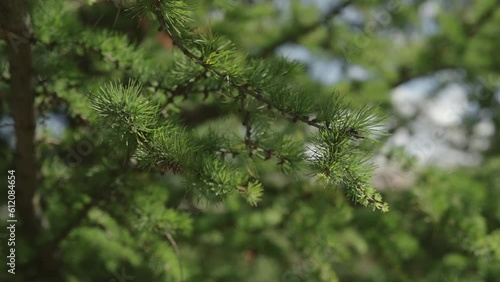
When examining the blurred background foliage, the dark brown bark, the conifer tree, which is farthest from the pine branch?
the dark brown bark

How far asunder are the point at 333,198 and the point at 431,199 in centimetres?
22

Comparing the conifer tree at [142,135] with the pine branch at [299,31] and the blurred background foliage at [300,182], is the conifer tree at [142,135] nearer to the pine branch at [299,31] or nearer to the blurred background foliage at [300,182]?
the blurred background foliage at [300,182]

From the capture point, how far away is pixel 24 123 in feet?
2.70

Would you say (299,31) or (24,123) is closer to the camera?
(24,123)

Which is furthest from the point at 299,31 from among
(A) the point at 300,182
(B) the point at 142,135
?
(B) the point at 142,135

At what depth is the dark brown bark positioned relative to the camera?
705 mm

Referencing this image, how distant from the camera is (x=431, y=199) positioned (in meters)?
1.17

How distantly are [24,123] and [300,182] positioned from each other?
1.47 feet

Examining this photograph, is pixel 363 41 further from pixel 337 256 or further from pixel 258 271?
pixel 258 271

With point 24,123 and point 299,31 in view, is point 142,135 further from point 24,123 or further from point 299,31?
point 299,31

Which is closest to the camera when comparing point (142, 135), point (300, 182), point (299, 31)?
point (142, 135)

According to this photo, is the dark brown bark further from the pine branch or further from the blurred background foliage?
the pine branch

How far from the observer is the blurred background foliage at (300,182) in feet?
2.73

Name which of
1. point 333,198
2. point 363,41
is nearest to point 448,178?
point 333,198
